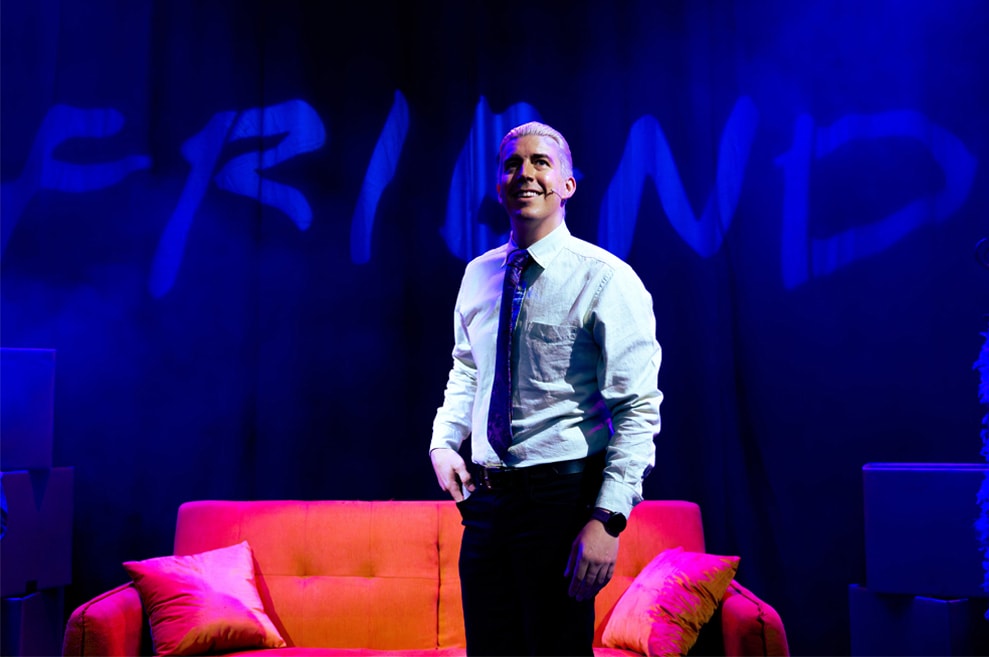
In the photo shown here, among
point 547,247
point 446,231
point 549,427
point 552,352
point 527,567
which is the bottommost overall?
point 527,567

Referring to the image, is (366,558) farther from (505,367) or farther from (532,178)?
(532,178)

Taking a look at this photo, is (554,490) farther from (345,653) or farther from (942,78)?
(942,78)

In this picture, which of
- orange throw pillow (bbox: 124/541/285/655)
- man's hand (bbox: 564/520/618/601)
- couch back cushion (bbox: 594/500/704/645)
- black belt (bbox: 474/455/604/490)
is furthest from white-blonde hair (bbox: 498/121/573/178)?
orange throw pillow (bbox: 124/541/285/655)

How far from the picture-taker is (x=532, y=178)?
1630 mm

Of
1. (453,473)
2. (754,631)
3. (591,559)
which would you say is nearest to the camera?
(591,559)

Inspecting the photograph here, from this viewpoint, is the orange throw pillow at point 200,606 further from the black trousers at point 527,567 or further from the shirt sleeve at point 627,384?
the shirt sleeve at point 627,384

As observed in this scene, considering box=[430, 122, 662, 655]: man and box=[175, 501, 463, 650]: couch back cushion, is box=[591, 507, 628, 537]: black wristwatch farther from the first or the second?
box=[175, 501, 463, 650]: couch back cushion

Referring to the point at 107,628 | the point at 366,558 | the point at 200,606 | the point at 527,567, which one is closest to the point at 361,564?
the point at 366,558

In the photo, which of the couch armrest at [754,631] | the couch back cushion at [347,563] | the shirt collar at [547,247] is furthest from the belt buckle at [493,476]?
the couch back cushion at [347,563]

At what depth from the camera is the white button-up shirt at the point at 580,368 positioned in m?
1.46

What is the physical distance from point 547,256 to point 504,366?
0.22 m

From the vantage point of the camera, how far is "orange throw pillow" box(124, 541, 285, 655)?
2.60 m

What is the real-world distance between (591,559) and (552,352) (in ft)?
1.17

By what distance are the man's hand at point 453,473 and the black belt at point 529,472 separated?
0.05 metres
